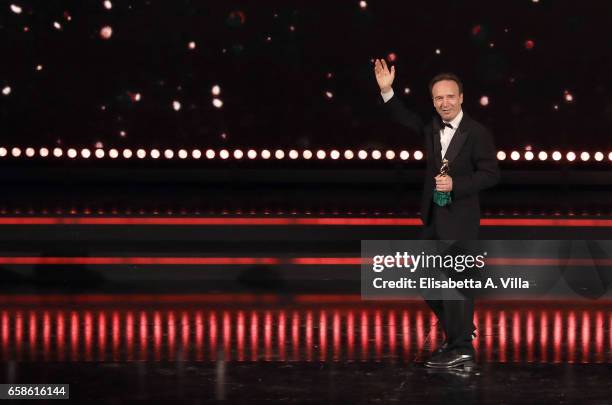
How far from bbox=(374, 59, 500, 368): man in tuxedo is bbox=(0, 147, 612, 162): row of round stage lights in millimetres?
3836

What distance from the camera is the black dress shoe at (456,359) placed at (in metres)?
4.59

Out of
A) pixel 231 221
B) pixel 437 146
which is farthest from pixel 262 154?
pixel 437 146

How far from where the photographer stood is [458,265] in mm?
4520

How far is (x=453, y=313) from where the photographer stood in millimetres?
4570

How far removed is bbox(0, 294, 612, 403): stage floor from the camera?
4.23 meters

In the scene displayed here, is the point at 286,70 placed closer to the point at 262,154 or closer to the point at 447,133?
the point at 262,154

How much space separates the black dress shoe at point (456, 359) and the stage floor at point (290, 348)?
0.18ft

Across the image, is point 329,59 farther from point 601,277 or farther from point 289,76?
point 601,277

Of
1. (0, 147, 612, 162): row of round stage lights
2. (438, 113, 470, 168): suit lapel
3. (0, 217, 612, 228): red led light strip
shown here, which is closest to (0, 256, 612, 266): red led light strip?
(0, 217, 612, 228): red led light strip

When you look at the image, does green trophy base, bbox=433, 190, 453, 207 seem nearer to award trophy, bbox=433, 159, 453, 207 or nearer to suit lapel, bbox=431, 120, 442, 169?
award trophy, bbox=433, 159, 453, 207

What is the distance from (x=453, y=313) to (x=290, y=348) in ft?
3.00

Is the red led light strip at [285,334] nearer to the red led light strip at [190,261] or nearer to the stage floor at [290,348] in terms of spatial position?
the stage floor at [290,348]

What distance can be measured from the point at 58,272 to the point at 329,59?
102 inches

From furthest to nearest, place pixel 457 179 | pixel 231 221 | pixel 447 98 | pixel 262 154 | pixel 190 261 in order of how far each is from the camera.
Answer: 1. pixel 262 154
2. pixel 231 221
3. pixel 190 261
4. pixel 447 98
5. pixel 457 179
